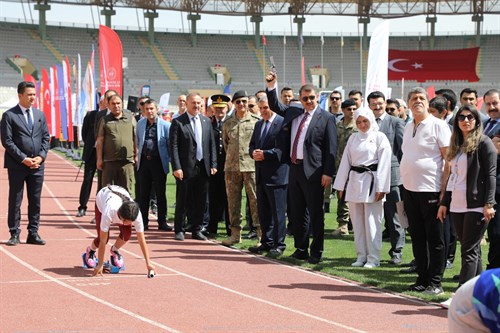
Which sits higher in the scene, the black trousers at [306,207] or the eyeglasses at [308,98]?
the eyeglasses at [308,98]

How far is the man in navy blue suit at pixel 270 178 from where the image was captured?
10656 millimetres

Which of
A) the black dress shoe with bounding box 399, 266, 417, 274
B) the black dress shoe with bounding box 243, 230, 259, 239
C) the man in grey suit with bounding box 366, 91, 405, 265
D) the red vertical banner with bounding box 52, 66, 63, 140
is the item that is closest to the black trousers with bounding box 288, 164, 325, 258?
the man in grey suit with bounding box 366, 91, 405, 265

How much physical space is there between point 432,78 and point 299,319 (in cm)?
5614

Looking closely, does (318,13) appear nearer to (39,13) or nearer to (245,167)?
(39,13)

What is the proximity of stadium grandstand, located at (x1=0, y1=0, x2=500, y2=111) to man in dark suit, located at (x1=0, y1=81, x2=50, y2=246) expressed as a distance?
159 ft

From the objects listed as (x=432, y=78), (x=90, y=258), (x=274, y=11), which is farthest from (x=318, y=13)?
(x=90, y=258)

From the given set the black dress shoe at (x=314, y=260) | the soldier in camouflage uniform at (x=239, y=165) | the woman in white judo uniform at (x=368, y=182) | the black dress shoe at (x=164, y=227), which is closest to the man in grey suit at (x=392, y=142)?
the woman in white judo uniform at (x=368, y=182)

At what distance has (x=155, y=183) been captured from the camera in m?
13.2

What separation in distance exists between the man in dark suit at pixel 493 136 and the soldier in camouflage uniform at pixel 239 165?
3.51m

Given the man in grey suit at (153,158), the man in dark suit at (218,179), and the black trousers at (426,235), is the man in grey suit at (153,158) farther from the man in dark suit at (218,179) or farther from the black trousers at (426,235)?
the black trousers at (426,235)

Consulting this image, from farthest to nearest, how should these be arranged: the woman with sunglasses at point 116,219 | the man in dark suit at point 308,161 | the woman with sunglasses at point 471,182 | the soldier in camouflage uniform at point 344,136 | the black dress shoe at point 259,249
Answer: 1. the soldier in camouflage uniform at point 344,136
2. the black dress shoe at point 259,249
3. the man in dark suit at point 308,161
4. the woman with sunglasses at point 116,219
5. the woman with sunglasses at point 471,182

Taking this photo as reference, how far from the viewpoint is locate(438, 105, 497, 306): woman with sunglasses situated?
7.39 meters

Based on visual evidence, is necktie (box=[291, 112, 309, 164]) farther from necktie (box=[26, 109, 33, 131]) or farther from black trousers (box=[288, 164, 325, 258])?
necktie (box=[26, 109, 33, 131])

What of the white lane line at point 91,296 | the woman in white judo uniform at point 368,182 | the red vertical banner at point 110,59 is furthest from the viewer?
the red vertical banner at point 110,59
